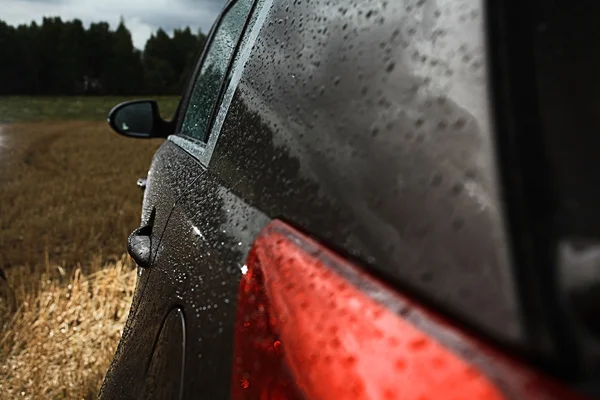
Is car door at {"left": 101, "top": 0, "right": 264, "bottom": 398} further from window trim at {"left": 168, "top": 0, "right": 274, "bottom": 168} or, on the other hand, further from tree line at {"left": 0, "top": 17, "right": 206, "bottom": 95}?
tree line at {"left": 0, "top": 17, "right": 206, "bottom": 95}

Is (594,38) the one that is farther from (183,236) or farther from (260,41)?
(183,236)

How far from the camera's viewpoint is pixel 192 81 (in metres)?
2.76

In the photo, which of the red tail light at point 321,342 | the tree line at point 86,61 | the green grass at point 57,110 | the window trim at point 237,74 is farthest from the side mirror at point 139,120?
the tree line at point 86,61

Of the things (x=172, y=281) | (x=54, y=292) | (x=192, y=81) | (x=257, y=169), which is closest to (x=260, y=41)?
(x=257, y=169)

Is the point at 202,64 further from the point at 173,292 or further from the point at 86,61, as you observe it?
the point at 86,61

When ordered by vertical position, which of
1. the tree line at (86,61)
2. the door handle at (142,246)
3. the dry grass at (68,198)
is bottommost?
the tree line at (86,61)

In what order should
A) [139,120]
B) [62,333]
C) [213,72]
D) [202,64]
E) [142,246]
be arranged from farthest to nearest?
1. [62,333]
2. [139,120]
3. [202,64]
4. [213,72]
5. [142,246]

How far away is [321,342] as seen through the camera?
0.63 m

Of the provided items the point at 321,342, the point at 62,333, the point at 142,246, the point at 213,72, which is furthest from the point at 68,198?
the point at 321,342

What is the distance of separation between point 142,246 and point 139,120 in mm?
1381

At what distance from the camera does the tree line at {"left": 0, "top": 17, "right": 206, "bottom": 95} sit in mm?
65750

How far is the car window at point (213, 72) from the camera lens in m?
1.73

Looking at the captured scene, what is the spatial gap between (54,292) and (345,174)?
466cm

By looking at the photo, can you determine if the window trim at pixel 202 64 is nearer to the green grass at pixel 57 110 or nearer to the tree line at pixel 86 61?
the green grass at pixel 57 110
